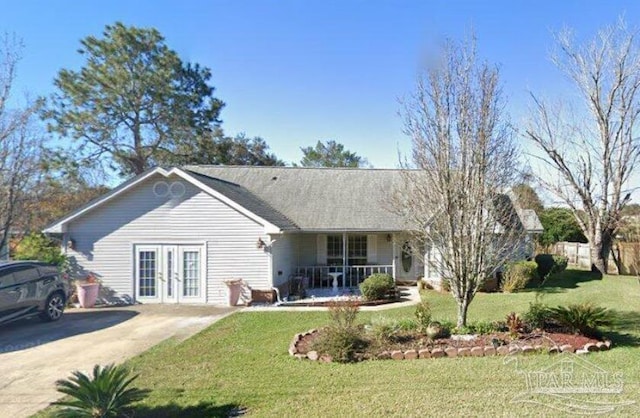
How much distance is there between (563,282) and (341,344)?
14.7 meters

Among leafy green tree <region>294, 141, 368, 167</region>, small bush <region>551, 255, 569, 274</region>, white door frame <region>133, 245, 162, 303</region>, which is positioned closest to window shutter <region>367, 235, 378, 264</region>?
small bush <region>551, 255, 569, 274</region>

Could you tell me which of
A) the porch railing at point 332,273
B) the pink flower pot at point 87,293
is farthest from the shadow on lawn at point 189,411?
the porch railing at point 332,273

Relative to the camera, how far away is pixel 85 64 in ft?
88.0

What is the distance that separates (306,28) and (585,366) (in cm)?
1175

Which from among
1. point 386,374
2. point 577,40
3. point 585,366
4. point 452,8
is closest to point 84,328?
point 386,374

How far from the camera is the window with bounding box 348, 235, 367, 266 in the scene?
58.1 feet

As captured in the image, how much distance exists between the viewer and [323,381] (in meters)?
5.99

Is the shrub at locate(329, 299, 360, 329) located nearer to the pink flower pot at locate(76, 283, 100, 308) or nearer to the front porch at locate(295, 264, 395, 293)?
the front porch at locate(295, 264, 395, 293)

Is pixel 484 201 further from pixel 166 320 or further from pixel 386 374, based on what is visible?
pixel 166 320

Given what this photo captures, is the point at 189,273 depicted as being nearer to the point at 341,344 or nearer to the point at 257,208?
the point at 257,208

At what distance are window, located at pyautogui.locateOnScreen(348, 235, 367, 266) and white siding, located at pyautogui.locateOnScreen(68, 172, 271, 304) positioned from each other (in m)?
5.19

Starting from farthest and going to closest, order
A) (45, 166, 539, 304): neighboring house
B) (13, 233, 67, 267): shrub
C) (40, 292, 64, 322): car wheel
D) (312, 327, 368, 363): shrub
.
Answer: (45, 166, 539, 304): neighboring house → (13, 233, 67, 267): shrub → (40, 292, 64, 322): car wheel → (312, 327, 368, 363): shrub

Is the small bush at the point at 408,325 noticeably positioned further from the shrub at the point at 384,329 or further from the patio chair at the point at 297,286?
the patio chair at the point at 297,286

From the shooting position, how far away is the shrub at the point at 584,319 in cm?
780
